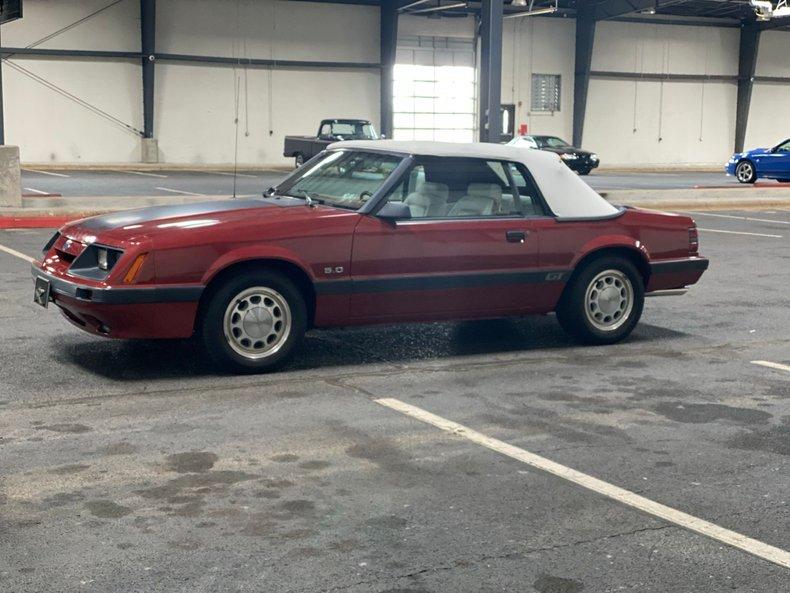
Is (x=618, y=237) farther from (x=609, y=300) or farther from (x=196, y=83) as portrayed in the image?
(x=196, y=83)

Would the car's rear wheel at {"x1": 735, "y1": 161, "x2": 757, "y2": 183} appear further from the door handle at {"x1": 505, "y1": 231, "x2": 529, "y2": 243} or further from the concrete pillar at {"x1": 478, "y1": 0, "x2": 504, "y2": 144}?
the door handle at {"x1": 505, "y1": 231, "x2": 529, "y2": 243}

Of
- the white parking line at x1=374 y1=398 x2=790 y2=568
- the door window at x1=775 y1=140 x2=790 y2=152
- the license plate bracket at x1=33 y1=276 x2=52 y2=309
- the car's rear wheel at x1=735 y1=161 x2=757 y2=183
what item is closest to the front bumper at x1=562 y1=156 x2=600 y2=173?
the car's rear wheel at x1=735 y1=161 x2=757 y2=183

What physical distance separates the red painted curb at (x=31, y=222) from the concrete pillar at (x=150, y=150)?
21.0 m

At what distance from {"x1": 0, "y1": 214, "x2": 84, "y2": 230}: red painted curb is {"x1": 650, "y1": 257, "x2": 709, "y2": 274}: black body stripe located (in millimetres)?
10820

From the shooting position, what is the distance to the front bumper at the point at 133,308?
6777mm

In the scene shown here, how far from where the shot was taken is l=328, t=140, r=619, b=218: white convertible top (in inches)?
315

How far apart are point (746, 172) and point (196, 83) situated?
18.4 meters

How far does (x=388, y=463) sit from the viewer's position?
5406mm

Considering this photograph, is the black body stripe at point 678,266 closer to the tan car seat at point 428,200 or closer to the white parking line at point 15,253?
the tan car seat at point 428,200

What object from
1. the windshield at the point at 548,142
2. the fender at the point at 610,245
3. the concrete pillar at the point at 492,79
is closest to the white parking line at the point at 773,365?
the fender at the point at 610,245

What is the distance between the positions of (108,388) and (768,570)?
13.3 ft

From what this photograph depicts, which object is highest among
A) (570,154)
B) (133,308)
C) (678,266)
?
(570,154)

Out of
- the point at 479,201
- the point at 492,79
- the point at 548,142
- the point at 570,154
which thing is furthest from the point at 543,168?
the point at 548,142

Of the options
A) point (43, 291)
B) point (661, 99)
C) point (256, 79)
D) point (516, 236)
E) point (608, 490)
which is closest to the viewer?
point (608, 490)
